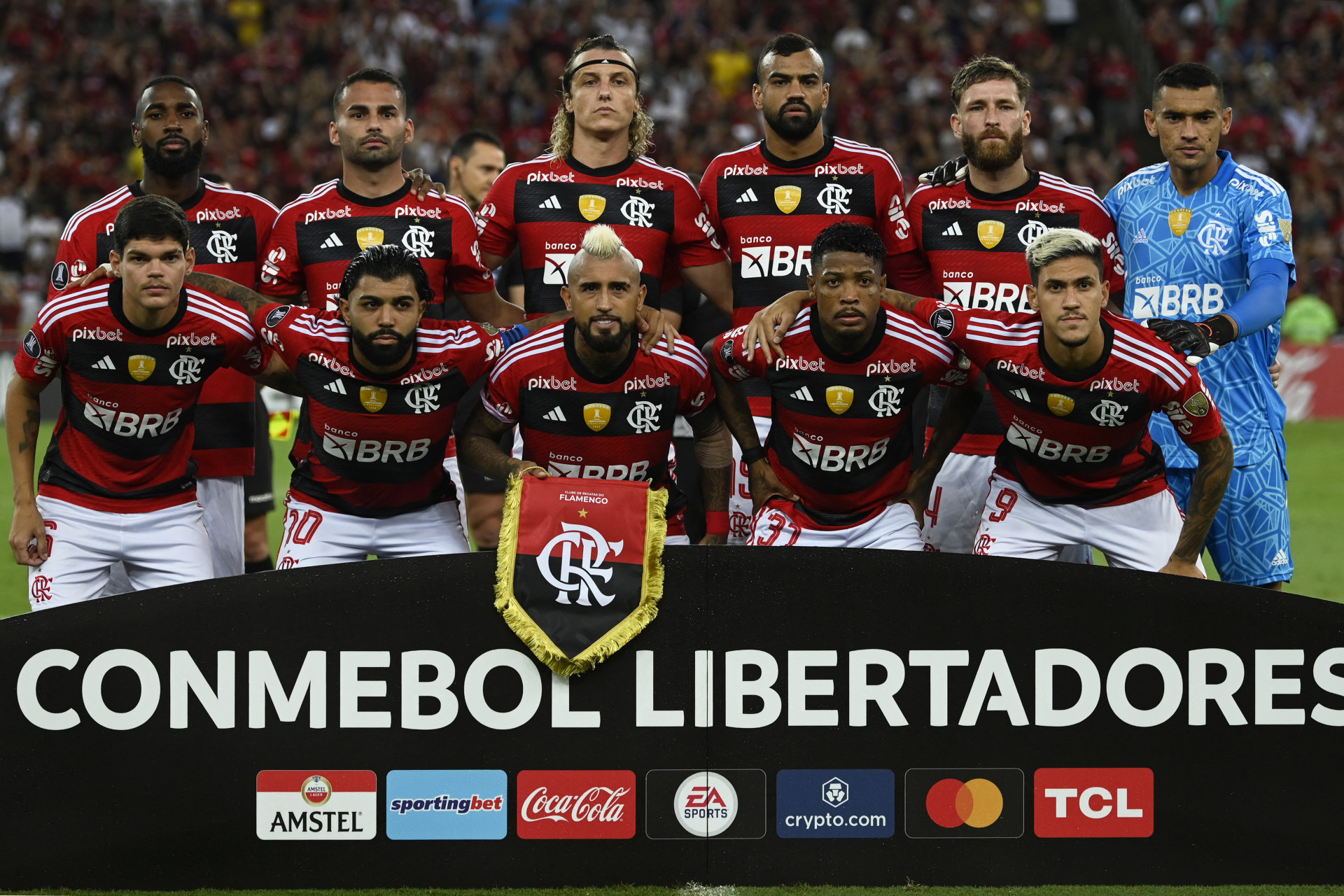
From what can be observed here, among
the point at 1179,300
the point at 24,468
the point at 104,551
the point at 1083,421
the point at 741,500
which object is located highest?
the point at 1179,300

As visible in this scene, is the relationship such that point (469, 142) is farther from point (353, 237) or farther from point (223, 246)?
point (353, 237)

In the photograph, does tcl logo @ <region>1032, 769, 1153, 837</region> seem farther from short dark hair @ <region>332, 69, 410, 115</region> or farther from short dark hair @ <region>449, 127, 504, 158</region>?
short dark hair @ <region>449, 127, 504, 158</region>

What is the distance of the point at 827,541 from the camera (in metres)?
5.01

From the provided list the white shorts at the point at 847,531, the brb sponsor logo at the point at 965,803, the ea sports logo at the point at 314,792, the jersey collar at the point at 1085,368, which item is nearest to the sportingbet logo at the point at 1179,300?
the jersey collar at the point at 1085,368

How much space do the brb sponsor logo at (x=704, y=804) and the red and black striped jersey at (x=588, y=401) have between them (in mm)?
1238

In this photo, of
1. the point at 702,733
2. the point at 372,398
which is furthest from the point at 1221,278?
the point at 372,398

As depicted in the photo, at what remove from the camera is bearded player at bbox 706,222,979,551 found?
4793 millimetres

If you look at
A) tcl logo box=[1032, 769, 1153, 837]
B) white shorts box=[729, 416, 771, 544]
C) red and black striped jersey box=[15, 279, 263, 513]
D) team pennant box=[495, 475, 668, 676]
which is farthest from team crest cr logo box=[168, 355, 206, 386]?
tcl logo box=[1032, 769, 1153, 837]

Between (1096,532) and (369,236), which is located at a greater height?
(369,236)

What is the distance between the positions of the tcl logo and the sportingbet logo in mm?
1843

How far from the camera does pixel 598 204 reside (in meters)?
5.41

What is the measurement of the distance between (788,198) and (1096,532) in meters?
1.61

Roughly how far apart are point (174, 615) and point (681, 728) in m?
1.40

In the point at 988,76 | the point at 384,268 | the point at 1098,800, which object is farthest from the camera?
the point at 988,76
